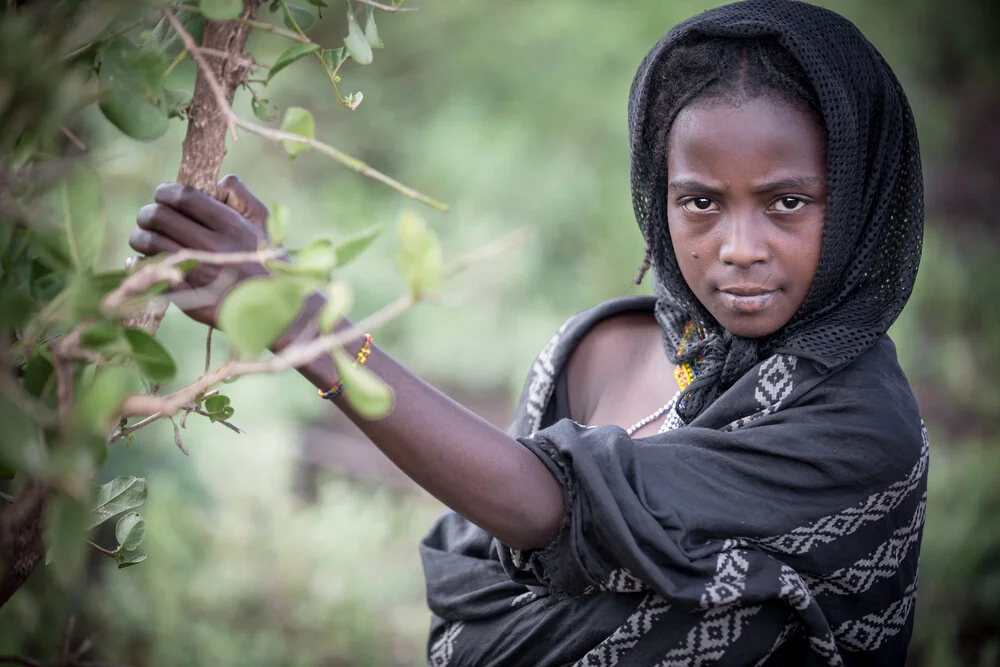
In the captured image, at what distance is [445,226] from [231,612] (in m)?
2.17

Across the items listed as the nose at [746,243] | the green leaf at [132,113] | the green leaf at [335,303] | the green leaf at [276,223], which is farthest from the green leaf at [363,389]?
the nose at [746,243]

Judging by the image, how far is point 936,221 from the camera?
5.36 m

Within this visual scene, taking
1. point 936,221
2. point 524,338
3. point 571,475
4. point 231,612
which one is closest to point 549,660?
point 571,475

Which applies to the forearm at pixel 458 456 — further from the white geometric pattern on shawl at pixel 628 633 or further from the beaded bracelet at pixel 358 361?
the white geometric pattern on shawl at pixel 628 633

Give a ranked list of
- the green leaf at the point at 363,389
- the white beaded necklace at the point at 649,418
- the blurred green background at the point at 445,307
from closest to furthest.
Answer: the green leaf at the point at 363,389
the white beaded necklace at the point at 649,418
the blurred green background at the point at 445,307

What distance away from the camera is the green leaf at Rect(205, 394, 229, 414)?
3.35 ft

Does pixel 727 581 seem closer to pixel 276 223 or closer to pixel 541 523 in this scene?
pixel 541 523

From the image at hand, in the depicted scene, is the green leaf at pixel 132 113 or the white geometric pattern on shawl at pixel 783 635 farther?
the white geometric pattern on shawl at pixel 783 635

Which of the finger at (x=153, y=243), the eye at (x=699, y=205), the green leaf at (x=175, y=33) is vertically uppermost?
the green leaf at (x=175, y=33)

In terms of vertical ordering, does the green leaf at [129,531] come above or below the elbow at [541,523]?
above

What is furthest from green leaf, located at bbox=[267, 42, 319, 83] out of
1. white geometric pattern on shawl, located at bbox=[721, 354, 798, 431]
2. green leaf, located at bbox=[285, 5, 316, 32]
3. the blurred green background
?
the blurred green background

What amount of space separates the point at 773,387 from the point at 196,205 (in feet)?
2.57

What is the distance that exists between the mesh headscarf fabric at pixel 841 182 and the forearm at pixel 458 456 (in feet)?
1.19

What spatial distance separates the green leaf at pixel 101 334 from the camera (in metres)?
0.73
